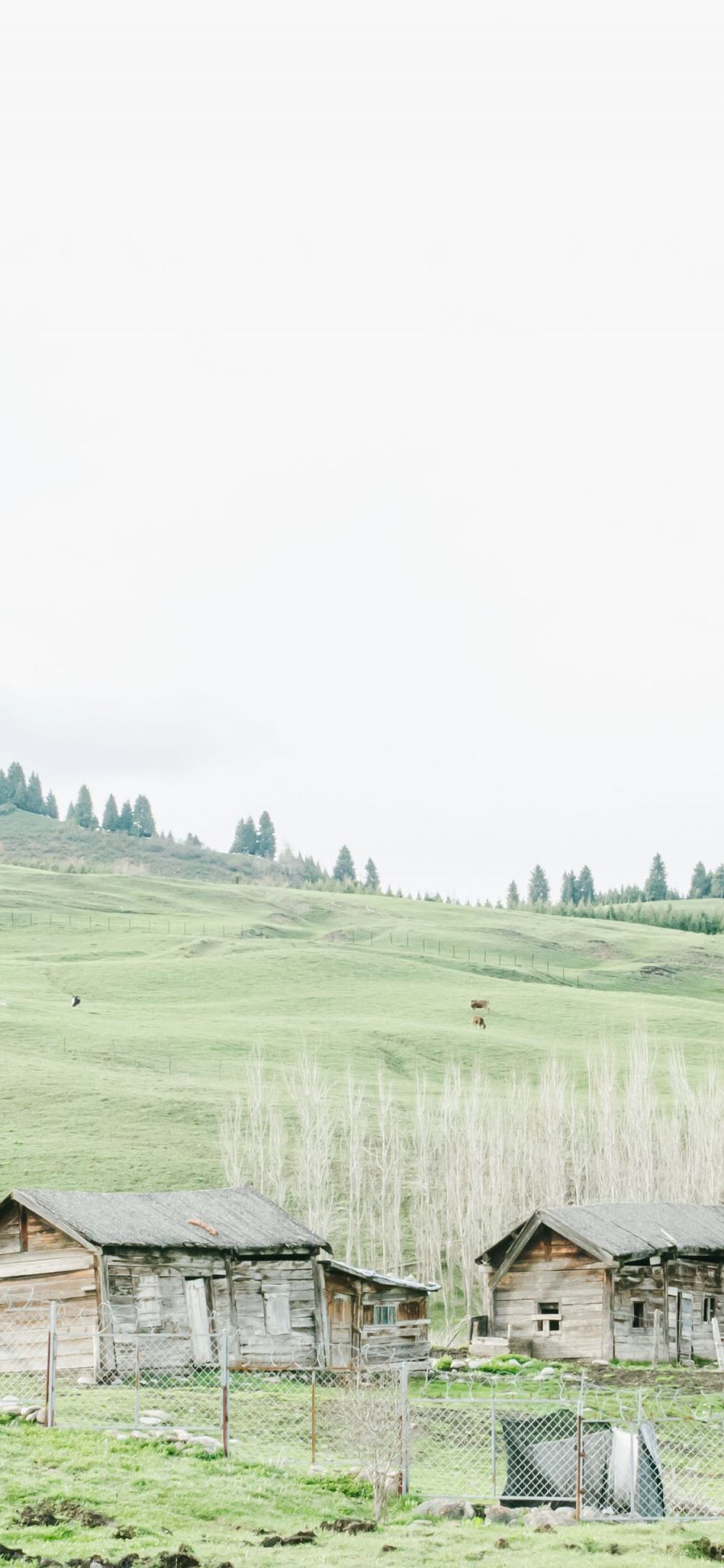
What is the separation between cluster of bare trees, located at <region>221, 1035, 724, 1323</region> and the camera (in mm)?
64312

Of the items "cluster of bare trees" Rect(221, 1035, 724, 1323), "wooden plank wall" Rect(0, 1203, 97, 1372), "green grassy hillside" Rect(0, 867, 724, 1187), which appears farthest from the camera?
"green grassy hillside" Rect(0, 867, 724, 1187)

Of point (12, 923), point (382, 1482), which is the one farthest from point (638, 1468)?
point (12, 923)

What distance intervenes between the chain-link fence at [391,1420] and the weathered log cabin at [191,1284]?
0.19 metres

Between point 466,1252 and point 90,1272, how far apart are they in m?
29.7

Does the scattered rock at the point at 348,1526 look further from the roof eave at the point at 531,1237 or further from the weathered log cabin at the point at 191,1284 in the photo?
the roof eave at the point at 531,1237

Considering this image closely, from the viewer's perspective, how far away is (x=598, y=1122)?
255 ft

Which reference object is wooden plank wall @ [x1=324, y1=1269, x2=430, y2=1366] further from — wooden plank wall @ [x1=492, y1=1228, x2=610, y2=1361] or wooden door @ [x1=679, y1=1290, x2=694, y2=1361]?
wooden door @ [x1=679, y1=1290, x2=694, y2=1361]

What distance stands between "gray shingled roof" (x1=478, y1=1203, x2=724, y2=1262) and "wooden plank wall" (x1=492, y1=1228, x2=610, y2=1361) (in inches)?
26.3

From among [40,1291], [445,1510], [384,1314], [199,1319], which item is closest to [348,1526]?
[445,1510]

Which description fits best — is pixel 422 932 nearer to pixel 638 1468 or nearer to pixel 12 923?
pixel 12 923

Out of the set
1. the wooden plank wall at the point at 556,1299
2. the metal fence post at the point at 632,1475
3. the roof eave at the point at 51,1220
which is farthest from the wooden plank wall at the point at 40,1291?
the metal fence post at the point at 632,1475

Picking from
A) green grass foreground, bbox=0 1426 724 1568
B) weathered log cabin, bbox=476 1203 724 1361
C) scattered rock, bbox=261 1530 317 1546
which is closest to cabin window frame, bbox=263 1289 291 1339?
weathered log cabin, bbox=476 1203 724 1361

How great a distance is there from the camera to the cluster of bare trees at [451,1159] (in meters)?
64.3

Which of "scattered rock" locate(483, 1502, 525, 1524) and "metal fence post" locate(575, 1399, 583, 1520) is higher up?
"metal fence post" locate(575, 1399, 583, 1520)
